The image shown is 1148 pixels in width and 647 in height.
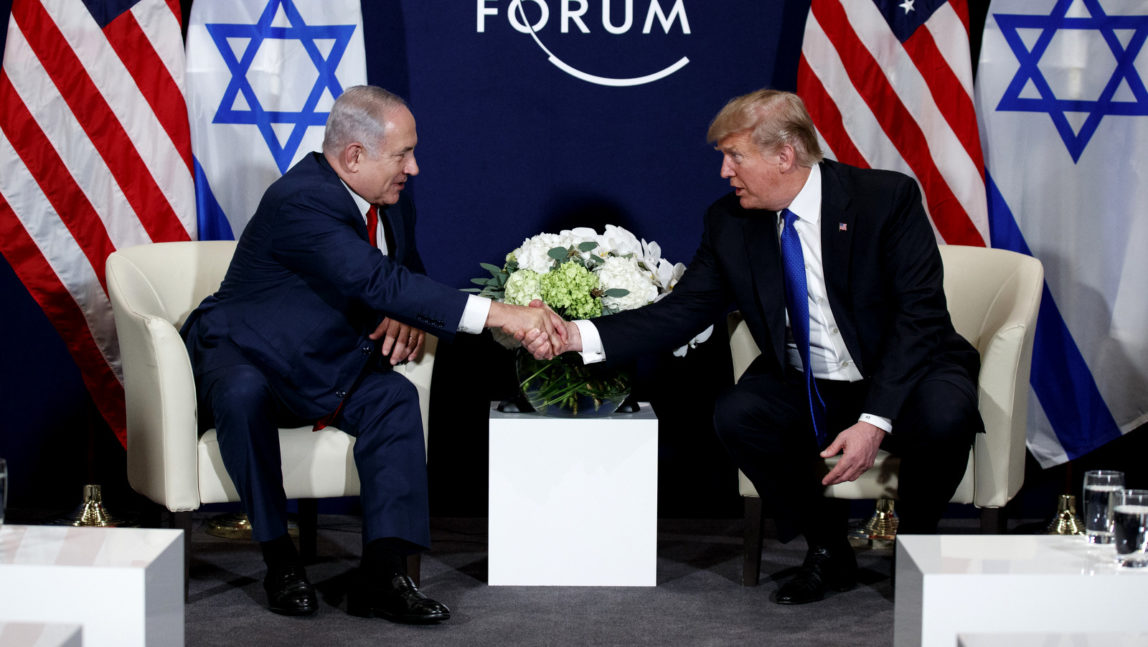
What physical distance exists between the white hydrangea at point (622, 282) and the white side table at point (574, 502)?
1.05ft

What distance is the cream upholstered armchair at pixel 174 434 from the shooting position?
3.19 metres

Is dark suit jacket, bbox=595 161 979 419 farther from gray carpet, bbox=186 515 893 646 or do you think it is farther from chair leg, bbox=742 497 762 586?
gray carpet, bbox=186 515 893 646

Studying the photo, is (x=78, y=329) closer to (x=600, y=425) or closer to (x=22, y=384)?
(x=22, y=384)

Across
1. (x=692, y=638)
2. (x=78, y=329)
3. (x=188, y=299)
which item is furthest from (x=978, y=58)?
(x=78, y=329)

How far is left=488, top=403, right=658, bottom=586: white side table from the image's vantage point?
350cm

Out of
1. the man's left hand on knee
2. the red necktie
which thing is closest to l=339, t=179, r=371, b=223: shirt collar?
the red necktie

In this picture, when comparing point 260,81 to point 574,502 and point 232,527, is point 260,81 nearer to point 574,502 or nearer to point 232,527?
point 232,527

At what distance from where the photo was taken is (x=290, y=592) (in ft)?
10.5

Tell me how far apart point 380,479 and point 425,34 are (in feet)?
5.59

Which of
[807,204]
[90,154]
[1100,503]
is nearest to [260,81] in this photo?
[90,154]

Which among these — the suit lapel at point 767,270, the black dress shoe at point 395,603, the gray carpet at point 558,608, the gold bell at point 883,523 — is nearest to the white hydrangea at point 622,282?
the suit lapel at point 767,270

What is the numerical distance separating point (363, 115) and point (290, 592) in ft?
4.12

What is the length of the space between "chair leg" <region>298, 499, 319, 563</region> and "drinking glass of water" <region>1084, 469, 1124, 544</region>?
2239 mm

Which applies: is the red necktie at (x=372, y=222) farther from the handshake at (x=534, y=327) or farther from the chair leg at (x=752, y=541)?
the chair leg at (x=752, y=541)
